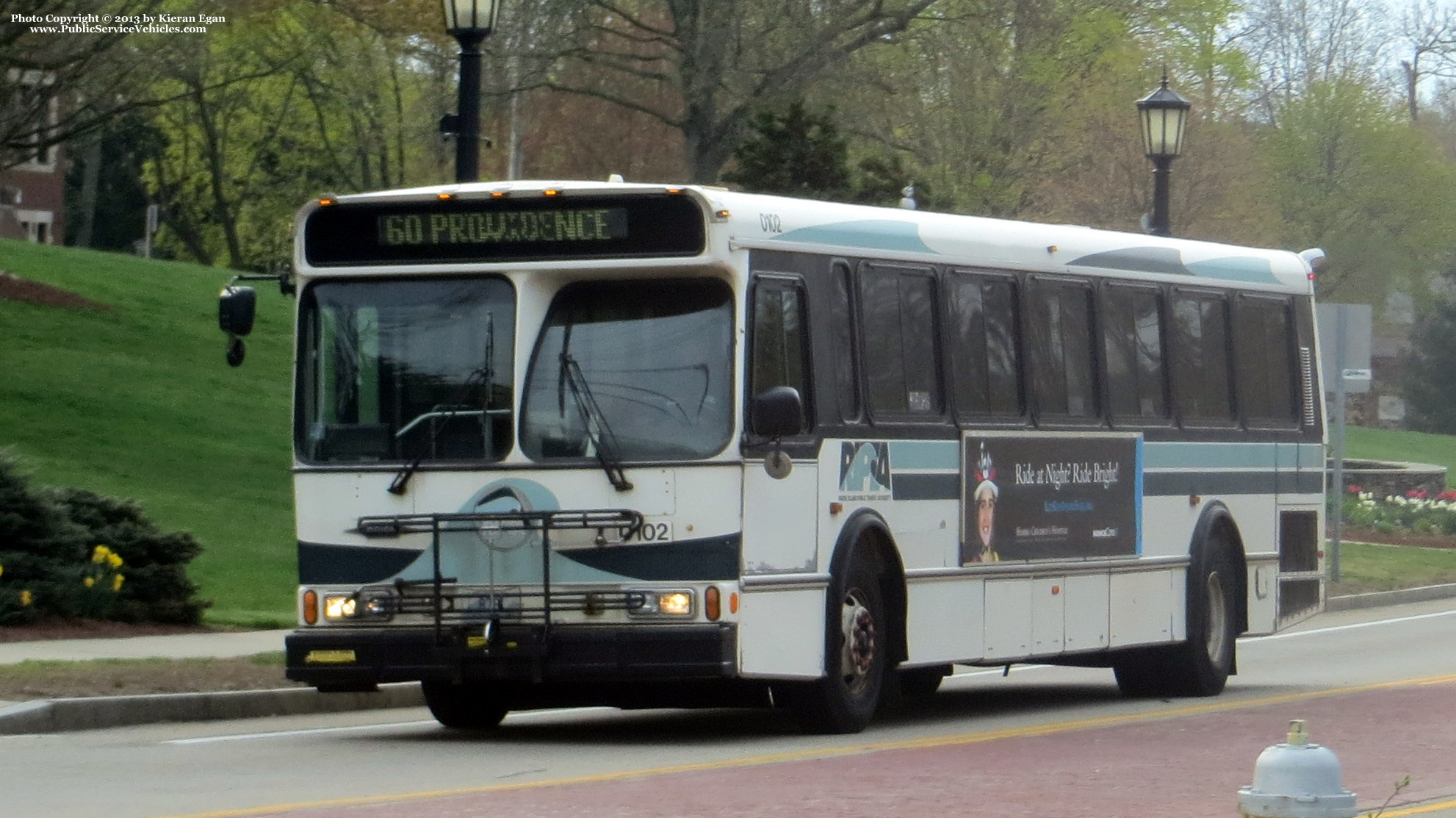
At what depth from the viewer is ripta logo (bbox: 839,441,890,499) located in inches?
570

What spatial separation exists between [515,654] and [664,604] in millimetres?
813

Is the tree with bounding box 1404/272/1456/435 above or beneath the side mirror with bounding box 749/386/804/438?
above

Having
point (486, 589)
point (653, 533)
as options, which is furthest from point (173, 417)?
point (653, 533)

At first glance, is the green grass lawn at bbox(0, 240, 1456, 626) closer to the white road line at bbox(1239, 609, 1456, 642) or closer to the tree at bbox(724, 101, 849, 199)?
the white road line at bbox(1239, 609, 1456, 642)

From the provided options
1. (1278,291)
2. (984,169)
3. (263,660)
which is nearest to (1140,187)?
(984,169)

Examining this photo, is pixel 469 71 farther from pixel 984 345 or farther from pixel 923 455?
pixel 923 455

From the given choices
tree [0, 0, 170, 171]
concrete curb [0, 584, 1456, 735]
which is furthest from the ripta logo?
tree [0, 0, 170, 171]

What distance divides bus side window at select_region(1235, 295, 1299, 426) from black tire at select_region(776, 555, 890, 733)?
5662mm

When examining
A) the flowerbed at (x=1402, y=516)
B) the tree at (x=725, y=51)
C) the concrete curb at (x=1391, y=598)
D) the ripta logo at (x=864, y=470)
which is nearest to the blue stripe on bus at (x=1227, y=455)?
the ripta logo at (x=864, y=470)

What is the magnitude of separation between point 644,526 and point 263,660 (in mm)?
5456

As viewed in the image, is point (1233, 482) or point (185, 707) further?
point (1233, 482)

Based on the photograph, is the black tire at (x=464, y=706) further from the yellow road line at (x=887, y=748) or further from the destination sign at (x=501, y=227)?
the destination sign at (x=501, y=227)

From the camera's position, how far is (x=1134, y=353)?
706 inches

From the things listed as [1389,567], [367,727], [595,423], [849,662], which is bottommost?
[1389,567]
